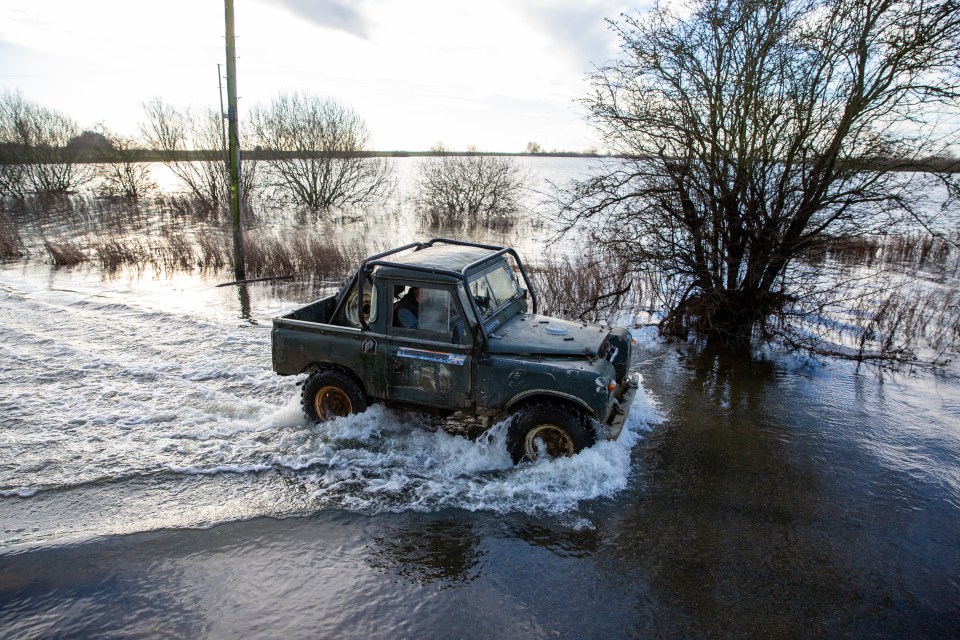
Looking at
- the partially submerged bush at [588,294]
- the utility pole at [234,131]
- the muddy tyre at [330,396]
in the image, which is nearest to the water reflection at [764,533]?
the muddy tyre at [330,396]

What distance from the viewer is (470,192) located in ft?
77.5

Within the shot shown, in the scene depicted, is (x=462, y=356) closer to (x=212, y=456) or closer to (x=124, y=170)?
(x=212, y=456)

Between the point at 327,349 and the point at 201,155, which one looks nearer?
the point at 327,349

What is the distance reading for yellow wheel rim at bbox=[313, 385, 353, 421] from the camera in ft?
19.6

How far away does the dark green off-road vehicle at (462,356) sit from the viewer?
16.4ft

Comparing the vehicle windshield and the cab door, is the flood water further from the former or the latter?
the vehicle windshield

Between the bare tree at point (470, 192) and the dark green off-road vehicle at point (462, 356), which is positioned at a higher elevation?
the bare tree at point (470, 192)

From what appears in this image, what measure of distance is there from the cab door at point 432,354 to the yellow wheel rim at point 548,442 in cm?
69

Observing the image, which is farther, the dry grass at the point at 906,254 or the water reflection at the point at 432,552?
the dry grass at the point at 906,254

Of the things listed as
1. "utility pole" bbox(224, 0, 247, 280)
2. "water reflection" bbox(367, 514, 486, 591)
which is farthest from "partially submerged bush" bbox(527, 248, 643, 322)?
"utility pole" bbox(224, 0, 247, 280)

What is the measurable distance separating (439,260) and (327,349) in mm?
1537

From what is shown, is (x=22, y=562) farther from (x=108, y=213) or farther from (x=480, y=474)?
(x=108, y=213)

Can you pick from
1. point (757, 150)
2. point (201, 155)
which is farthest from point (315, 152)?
point (757, 150)

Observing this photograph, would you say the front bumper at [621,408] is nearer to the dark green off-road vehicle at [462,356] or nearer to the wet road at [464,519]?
the dark green off-road vehicle at [462,356]
